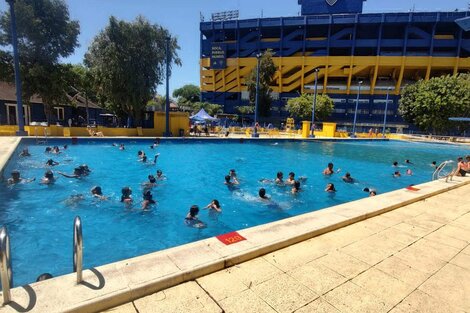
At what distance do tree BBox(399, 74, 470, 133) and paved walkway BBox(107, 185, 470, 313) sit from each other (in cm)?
3800

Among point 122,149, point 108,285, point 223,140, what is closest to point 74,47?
point 122,149

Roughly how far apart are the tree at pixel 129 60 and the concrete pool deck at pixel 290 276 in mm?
21808

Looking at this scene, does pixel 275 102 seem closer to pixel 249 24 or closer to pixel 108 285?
pixel 249 24

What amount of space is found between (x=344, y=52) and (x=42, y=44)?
46.9 metres

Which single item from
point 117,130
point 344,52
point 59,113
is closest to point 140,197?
point 117,130

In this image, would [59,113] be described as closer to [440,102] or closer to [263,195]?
[263,195]

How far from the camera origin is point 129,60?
23.1m

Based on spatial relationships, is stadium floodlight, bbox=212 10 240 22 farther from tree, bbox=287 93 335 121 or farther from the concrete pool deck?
the concrete pool deck

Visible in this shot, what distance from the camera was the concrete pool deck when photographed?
287 centimetres

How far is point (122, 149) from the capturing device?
60.0 feet

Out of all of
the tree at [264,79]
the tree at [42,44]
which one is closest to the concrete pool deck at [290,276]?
the tree at [42,44]

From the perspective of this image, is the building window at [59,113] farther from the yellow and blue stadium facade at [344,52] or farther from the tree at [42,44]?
the yellow and blue stadium facade at [344,52]

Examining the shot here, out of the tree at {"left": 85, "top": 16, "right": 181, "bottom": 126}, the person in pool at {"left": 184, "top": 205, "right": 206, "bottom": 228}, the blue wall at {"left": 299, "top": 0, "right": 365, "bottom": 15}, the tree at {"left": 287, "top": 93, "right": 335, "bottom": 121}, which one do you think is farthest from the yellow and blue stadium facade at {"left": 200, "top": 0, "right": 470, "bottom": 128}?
the person in pool at {"left": 184, "top": 205, "right": 206, "bottom": 228}

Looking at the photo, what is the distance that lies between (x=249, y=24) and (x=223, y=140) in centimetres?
3610
